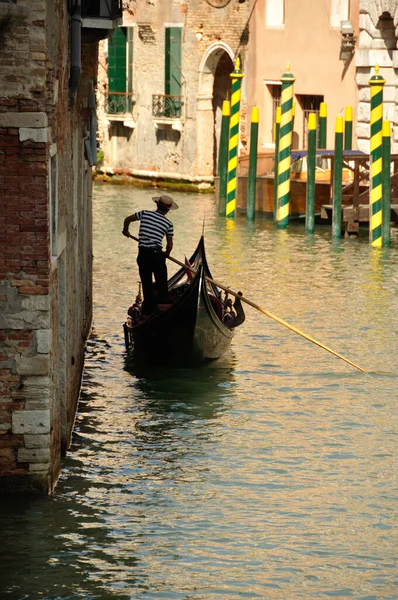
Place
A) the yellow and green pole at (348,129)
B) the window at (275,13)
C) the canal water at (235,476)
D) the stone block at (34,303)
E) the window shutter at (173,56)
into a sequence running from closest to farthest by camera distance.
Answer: the canal water at (235,476), the stone block at (34,303), the yellow and green pole at (348,129), the window at (275,13), the window shutter at (173,56)

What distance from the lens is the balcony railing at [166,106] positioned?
2672cm

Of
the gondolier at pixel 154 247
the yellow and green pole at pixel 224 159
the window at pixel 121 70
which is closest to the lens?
the gondolier at pixel 154 247

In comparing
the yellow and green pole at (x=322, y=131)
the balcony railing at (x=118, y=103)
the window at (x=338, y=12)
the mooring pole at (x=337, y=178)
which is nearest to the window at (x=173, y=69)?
the balcony railing at (x=118, y=103)

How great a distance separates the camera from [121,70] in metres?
27.8

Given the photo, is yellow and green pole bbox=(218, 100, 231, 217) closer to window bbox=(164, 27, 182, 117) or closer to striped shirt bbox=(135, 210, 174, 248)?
window bbox=(164, 27, 182, 117)

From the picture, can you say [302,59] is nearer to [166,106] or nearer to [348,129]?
[348,129]

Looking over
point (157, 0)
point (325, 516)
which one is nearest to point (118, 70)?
point (157, 0)

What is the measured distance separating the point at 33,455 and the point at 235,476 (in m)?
1.41

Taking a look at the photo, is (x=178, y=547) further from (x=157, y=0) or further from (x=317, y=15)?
(x=157, y=0)

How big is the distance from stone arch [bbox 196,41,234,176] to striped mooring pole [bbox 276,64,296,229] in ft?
18.7

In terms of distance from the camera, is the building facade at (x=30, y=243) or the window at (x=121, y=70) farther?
the window at (x=121, y=70)

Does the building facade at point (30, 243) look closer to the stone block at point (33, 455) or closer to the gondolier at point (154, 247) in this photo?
the stone block at point (33, 455)

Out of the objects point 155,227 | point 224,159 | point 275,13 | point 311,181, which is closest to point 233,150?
point 224,159

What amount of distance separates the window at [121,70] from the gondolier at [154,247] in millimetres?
16302
